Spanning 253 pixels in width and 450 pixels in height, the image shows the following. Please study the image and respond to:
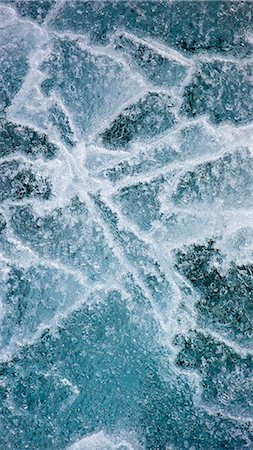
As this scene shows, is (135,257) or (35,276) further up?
(135,257)

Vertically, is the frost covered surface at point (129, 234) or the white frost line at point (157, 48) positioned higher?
the white frost line at point (157, 48)

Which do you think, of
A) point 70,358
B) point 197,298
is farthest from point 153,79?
point 70,358

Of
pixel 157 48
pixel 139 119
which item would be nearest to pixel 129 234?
pixel 139 119

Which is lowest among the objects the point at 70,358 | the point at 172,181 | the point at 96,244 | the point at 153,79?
the point at 70,358

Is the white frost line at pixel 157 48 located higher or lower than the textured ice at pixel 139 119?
higher

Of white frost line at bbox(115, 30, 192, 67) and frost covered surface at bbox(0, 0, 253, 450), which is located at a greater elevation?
white frost line at bbox(115, 30, 192, 67)

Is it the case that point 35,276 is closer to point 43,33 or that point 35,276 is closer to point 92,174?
point 92,174

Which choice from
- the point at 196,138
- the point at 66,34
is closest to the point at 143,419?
the point at 196,138
